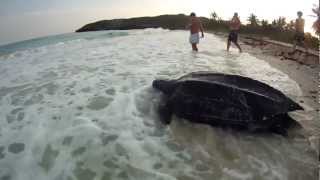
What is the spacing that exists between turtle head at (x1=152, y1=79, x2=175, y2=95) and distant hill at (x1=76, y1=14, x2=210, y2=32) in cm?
2404

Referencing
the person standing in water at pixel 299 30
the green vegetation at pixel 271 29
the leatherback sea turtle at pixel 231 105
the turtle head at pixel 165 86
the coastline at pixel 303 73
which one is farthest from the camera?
the green vegetation at pixel 271 29

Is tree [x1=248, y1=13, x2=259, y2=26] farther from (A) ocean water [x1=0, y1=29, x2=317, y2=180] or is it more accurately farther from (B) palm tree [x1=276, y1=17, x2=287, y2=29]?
(A) ocean water [x1=0, y1=29, x2=317, y2=180]

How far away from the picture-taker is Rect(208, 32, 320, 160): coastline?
5.83 metres

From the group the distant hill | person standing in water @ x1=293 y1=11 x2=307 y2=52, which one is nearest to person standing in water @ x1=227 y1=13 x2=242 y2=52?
person standing in water @ x1=293 y1=11 x2=307 y2=52

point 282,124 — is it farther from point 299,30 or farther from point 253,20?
point 253,20

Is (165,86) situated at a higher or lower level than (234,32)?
lower

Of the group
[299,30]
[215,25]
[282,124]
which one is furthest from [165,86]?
[215,25]

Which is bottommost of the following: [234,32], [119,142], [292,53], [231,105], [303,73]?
[119,142]

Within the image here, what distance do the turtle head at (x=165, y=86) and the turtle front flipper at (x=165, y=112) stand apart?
16.5 inches

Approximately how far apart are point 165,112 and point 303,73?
5.07 meters

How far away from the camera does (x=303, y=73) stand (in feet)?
30.9

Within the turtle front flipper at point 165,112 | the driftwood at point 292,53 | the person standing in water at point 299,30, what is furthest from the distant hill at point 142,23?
the turtle front flipper at point 165,112

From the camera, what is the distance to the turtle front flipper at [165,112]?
5870 millimetres

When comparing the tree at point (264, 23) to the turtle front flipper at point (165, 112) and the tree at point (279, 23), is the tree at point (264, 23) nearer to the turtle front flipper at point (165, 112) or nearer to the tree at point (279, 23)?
the tree at point (279, 23)
